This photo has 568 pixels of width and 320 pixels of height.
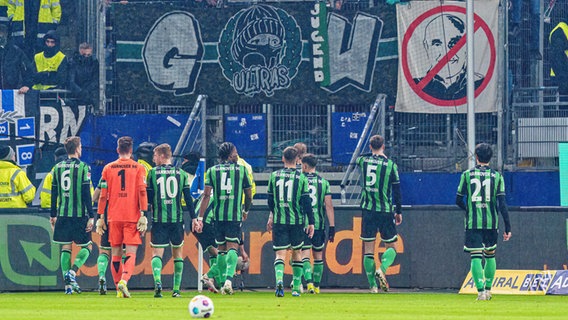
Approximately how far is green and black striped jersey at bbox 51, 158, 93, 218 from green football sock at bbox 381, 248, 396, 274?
4377 mm

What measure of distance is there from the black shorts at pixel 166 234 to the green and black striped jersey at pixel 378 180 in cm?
309

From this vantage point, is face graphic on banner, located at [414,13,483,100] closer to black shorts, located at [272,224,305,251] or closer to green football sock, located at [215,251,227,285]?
black shorts, located at [272,224,305,251]

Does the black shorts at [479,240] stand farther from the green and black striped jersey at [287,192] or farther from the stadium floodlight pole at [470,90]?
the stadium floodlight pole at [470,90]

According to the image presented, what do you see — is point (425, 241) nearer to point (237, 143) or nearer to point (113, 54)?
point (237, 143)

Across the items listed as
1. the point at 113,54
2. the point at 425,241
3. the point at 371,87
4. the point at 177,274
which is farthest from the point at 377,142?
the point at 113,54

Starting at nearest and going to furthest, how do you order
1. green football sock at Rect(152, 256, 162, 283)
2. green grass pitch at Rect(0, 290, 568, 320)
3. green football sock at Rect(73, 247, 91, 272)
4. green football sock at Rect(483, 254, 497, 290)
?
green grass pitch at Rect(0, 290, 568, 320)
green football sock at Rect(483, 254, 497, 290)
green football sock at Rect(152, 256, 162, 283)
green football sock at Rect(73, 247, 91, 272)

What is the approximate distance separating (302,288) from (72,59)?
24.4 feet

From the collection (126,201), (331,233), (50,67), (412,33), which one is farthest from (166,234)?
(412,33)

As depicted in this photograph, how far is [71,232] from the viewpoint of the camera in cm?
2014

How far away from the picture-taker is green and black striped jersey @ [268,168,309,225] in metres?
19.5

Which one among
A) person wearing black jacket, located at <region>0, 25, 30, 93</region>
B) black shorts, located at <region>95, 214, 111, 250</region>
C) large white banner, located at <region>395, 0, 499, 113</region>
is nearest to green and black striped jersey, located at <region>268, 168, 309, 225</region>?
black shorts, located at <region>95, 214, 111, 250</region>

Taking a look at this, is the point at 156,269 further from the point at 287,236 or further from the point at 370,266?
the point at 370,266

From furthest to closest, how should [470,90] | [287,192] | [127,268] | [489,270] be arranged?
1. [470,90]
2. [287,192]
3. [489,270]
4. [127,268]

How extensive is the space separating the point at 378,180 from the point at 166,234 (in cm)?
346
